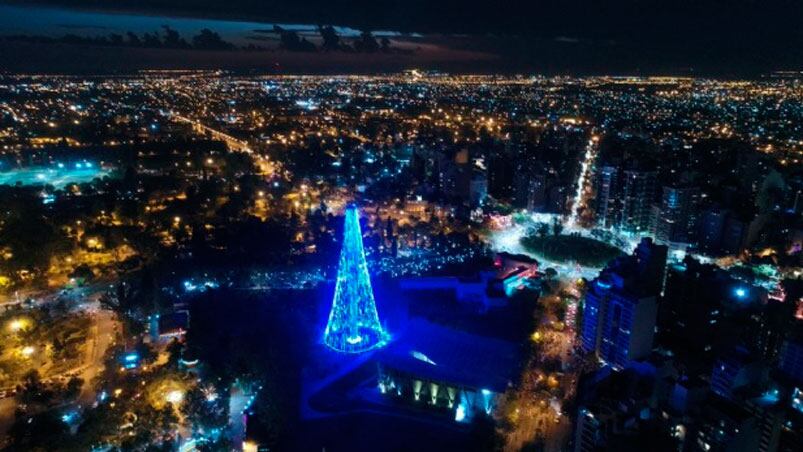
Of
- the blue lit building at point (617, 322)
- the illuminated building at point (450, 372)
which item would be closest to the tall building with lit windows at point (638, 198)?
the blue lit building at point (617, 322)

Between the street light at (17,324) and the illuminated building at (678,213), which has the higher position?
the illuminated building at (678,213)

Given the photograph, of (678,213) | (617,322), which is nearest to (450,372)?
(617,322)

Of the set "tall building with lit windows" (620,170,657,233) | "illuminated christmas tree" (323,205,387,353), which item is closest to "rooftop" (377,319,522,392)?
"illuminated christmas tree" (323,205,387,353)

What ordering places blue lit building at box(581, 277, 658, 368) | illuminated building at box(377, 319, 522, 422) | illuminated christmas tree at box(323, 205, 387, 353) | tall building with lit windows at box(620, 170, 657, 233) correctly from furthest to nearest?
tall building with lit windows at box(620, 170, 657, 233), blue lit building at box(581, 277, 658, 368), illuminated christmas tree at box(323, 205, 387, 353), illuminated building at box(377, 319, 522, 422)

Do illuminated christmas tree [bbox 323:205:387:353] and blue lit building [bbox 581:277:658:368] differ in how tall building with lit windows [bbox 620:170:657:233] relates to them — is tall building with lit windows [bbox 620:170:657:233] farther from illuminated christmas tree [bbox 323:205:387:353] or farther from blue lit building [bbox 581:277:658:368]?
illuminated christmas tree [bbox 323:205:387:353]

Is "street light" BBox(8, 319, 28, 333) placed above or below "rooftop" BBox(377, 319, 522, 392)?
below

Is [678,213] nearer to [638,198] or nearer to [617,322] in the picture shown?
[638,198]

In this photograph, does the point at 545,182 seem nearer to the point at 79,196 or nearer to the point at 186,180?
the point at 186,180

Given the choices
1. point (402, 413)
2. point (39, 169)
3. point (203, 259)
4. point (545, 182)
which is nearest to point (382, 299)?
point (402, 413)

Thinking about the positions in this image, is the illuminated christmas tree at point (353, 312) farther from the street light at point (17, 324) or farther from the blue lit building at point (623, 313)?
the street light at point (17, 324)
